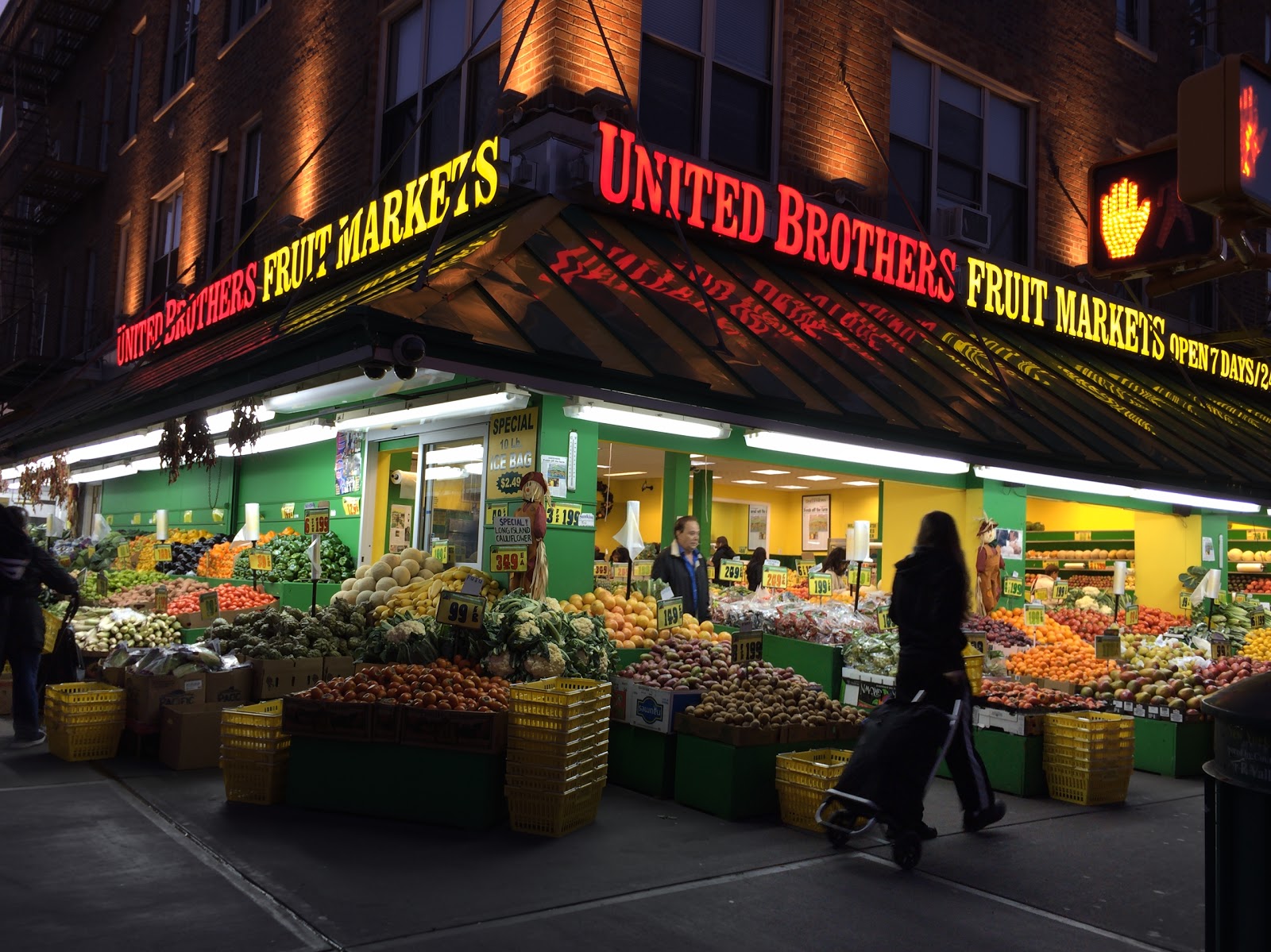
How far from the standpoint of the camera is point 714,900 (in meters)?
5.02

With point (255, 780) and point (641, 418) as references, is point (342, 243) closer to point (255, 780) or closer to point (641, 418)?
point (641, 418)

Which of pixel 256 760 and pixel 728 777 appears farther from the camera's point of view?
pixel 728 777

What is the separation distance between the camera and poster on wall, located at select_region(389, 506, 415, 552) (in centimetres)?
1262

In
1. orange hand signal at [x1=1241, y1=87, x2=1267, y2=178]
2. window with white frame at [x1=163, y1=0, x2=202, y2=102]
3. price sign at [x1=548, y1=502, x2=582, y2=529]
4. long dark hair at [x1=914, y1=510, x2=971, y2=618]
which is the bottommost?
long dark hair at [x1=914, y1=510, x2=971, y2=618]

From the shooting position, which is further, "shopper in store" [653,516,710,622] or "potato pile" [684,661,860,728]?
"shopper in store" [653,516,710,622]

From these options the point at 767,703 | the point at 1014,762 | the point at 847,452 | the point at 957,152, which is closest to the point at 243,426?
the point at 767,703

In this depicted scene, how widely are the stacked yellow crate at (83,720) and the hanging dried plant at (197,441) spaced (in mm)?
2049

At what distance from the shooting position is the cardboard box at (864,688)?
8930mm

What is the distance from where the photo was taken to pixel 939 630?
623 cm

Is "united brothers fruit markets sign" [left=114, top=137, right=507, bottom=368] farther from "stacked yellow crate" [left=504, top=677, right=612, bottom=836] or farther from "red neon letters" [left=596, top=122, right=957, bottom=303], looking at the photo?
"stacked yellow crate" [left=504, top=677, right=612, bottom=836]

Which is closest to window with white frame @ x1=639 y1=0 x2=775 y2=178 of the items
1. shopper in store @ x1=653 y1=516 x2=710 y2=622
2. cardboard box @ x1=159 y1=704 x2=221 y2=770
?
shopper in store @ x1=653 y1=516 x2=710 y2=622

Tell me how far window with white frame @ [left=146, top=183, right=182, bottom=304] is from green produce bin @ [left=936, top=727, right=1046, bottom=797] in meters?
15.9

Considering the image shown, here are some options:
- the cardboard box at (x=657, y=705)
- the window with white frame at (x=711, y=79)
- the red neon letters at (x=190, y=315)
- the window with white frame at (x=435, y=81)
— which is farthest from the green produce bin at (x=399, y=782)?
the red neon letters at (x=190, y=315)

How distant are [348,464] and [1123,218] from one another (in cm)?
1018
